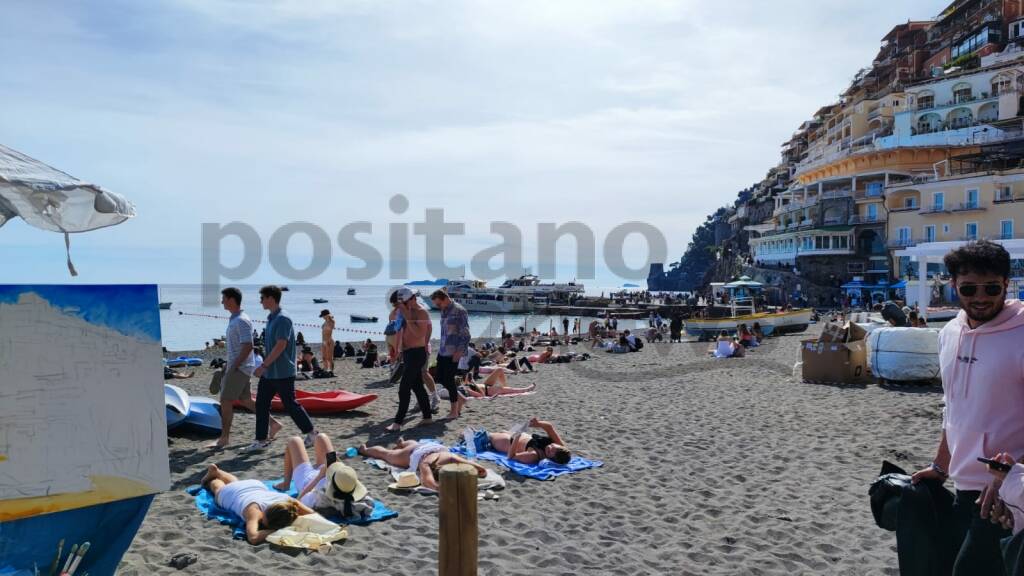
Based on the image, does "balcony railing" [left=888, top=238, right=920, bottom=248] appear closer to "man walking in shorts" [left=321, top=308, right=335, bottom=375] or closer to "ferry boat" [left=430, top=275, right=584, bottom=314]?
"ferry boat" [left=430, top=275, right=584, bottom=314]

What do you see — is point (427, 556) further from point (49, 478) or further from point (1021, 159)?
point (1021, 159)

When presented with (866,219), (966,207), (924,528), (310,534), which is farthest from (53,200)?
(866,219)

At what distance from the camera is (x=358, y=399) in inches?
383

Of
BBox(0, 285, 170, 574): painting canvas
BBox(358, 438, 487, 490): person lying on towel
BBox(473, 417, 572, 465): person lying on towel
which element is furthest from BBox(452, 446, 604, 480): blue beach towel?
BBox(0, 285, 170, 574): painting canvas

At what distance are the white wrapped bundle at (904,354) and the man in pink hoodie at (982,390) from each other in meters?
9.89

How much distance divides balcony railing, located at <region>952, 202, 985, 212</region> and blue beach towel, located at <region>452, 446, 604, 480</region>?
43.6m

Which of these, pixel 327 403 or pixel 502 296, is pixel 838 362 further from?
pixel 502 296

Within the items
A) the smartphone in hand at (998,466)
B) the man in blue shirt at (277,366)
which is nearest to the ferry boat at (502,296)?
the man in blue shirt at (277,366)

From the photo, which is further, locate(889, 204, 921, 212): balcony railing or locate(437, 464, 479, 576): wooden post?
locate(889, 204, 921, 212): balcony railing

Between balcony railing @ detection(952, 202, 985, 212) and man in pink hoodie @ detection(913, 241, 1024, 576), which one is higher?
balcony railing @ detection(952, 202, 985, 212)

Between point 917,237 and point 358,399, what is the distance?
154 feet

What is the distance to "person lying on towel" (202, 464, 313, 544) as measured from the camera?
4715 mm

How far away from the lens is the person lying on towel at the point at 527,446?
22.4 ft

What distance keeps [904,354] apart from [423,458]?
904cm
